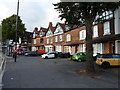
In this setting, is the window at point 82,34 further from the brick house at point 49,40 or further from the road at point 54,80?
the road at point 54,80

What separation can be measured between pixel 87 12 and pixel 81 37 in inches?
713

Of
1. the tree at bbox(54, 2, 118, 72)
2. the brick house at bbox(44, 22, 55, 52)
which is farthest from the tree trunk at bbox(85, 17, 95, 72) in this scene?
the brick house at bbox(44, 22, 55, 52)

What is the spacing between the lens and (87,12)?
1212 centimetres

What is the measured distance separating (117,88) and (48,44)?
132ft

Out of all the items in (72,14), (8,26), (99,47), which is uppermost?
(8,26)

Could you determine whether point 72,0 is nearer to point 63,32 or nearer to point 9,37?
point 63,32

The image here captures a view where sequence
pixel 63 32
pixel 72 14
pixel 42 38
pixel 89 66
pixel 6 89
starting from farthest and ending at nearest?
pixel 42 38 → pixel 63 32 → pixel 72 14 → pixel 89 66 → pixel 6 89

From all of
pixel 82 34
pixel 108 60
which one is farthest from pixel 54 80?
pixel 82 34

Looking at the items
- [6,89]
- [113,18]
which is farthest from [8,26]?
[6,89]

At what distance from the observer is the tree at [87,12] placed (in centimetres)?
1109

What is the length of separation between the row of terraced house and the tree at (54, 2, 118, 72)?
2687 mm

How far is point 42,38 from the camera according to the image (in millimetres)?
52406

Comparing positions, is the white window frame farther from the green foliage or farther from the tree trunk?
the tree trunk

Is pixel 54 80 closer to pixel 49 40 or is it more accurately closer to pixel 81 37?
pixel 81 37
